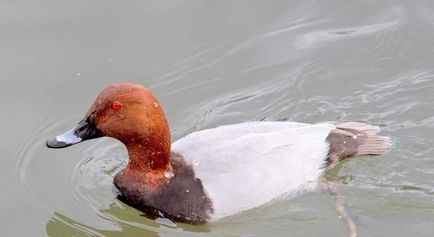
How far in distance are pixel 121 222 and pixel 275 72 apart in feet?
6.79

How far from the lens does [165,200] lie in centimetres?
553

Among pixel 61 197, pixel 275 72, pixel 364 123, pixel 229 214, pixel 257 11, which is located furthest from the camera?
pixel 257 11

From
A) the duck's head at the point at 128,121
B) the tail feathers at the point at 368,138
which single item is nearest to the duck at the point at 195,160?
the duck's head at the point at 128,121

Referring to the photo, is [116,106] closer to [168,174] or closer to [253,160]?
[168,174]

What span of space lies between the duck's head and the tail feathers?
149 centimetres

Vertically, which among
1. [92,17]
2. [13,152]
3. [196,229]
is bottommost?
[196,229]

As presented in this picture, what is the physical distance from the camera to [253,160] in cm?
558

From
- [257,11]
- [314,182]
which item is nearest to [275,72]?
[257,11]

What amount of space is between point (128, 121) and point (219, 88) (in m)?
1.69

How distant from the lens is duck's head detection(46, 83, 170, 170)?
5344mm

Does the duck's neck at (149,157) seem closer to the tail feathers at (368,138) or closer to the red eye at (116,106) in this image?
the red eye at (116,106)

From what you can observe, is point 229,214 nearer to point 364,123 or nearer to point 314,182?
point 314,182

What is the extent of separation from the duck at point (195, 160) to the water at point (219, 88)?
0.15 m

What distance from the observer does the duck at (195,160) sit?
540 cm
